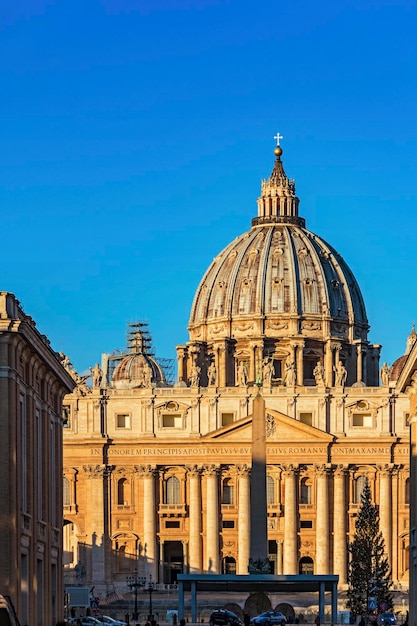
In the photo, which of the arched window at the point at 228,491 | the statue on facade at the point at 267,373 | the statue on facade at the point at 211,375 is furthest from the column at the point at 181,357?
the arched window at the point at 228,491

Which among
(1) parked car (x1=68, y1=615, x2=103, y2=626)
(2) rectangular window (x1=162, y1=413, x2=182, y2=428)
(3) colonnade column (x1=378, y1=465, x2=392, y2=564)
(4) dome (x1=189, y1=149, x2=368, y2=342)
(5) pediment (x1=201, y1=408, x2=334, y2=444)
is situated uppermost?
(4) dome (x1=189, y1=149, x2=368, y2=342)

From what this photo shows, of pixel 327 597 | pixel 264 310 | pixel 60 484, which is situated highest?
pixel 264 310

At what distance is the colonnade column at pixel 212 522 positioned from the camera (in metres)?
167

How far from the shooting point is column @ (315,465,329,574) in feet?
547

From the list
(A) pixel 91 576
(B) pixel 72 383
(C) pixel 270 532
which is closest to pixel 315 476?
(C) pixel 270 532

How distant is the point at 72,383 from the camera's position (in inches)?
3782

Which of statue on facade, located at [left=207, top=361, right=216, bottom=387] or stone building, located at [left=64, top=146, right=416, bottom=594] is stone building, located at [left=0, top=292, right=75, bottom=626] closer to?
stone building, located at [left=64, top=146, right=416, bottom=594]

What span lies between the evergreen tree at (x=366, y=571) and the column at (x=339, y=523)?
1995cm

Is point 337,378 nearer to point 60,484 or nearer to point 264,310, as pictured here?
point 264,310

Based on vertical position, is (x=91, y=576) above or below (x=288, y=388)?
below

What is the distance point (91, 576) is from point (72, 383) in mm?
71691

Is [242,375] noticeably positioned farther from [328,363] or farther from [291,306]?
[291,306]

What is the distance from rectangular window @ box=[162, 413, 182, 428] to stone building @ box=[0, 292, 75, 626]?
7486 cm

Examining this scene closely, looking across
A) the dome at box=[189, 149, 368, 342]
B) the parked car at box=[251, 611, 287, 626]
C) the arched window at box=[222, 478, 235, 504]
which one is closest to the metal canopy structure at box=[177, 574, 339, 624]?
the parked car at box=[251, 611, 287, 626]
